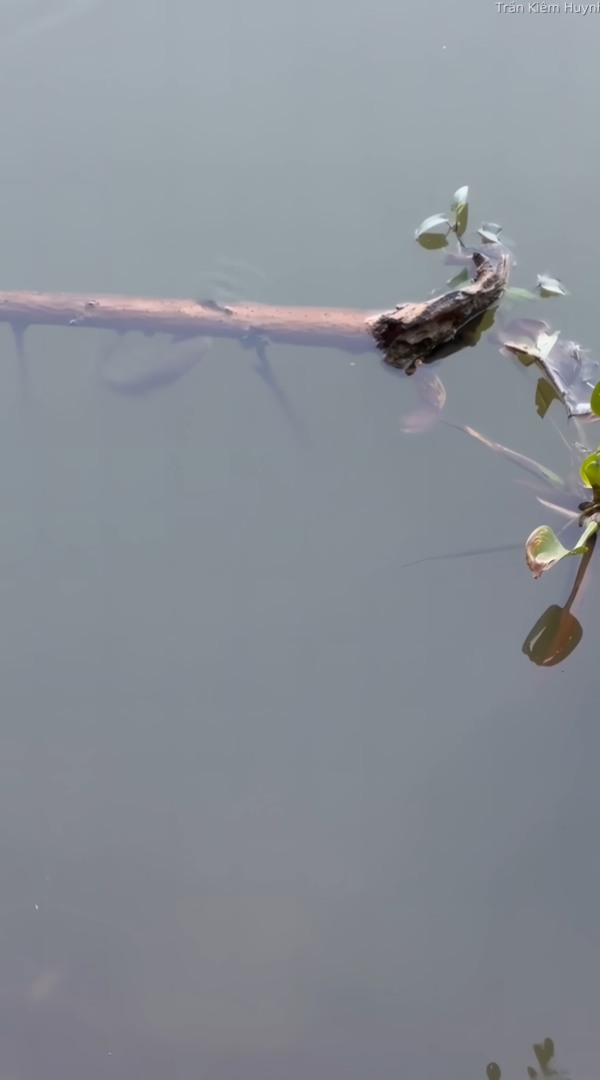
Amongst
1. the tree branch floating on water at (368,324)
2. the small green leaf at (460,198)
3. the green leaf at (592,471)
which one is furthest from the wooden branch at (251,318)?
the green leaf at (592,471)

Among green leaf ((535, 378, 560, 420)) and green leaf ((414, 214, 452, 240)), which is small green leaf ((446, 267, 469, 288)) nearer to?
green leaf ((414, 214, 452, 240))

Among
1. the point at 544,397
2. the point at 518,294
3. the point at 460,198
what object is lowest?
the point at 544,397

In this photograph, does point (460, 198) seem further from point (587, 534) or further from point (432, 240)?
point (587, 534)

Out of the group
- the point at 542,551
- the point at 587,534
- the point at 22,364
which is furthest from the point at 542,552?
the point at 22,364

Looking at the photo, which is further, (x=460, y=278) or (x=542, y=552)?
(x=460, y=278)

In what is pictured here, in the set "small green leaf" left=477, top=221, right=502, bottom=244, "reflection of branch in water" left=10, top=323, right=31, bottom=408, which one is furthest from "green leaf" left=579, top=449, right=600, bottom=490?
"reflection of branch in water" left=10, top=323, right=31, bottom=408
